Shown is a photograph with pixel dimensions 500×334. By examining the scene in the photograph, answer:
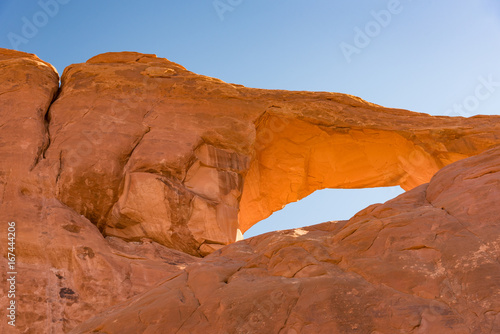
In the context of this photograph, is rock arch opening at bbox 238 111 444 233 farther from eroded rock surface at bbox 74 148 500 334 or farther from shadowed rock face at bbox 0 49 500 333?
eroded rock surface at bbox 74 148 500 334

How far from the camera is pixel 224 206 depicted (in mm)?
15070

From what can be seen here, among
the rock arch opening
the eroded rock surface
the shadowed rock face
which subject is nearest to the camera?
the eroded rock surface

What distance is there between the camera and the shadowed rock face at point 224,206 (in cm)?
699

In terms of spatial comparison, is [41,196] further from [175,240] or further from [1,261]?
[175,240]

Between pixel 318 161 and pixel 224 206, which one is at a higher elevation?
pixel 318 161

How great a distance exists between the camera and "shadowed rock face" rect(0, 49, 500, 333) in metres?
6.99

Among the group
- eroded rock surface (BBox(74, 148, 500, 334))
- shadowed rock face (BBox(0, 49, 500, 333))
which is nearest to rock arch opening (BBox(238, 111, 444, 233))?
shadowed rock face (BBox(0, 49, 500, 333))

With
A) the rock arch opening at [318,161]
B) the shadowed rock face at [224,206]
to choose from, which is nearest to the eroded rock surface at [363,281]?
the shadowed rock face at [224,206]

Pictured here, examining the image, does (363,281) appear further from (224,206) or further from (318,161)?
(318,161)

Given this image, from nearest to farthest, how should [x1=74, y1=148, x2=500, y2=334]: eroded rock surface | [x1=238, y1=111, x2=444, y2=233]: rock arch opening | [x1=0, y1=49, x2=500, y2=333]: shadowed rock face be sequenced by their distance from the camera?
[x1=74, y1=148, x2=500, y2=334]: eroded rock surface, [x1=0, y1=49, x2=500, y2=333]: shadowed rock face, [x1=238, y1=111, x2=444, y2=233]: rock arch opening

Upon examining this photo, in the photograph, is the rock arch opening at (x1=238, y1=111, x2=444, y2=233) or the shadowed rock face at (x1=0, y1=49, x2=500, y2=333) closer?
the shadowed rock face at (x1=0, y1=49, x2=500, y2=333)

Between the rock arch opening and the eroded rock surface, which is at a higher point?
the rock arch opening

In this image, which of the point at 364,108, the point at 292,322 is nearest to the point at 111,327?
the point at 292,322

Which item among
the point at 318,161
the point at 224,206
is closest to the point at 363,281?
the point at 224,206
